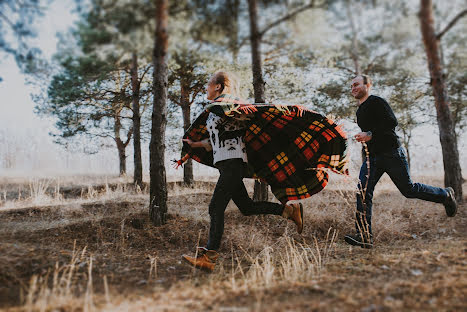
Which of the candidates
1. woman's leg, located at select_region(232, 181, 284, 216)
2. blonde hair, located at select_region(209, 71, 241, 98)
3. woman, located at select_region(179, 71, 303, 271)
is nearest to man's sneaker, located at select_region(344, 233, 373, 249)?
woman's leg, located at select_region(232, 181, 284, 216)

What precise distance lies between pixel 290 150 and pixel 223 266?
172 cm

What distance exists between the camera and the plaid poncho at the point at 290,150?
381cm

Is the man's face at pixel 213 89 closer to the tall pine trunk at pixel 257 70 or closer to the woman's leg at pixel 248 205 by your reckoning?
the woman's leg at pixel 248 205

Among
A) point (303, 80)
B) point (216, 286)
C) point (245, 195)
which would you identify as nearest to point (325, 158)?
point (245, 195)

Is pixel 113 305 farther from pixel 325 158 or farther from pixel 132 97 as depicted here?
pixel 132 97

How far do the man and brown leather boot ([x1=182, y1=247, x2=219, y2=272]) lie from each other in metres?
1.83

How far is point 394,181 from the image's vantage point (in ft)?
11.7

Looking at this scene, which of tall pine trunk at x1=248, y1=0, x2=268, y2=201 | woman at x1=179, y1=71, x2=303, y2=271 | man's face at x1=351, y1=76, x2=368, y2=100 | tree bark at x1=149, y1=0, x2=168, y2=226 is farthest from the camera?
tall pine trunk at x1=248, y1=0, x2=268, y2=201

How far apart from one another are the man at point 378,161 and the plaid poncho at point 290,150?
31cm

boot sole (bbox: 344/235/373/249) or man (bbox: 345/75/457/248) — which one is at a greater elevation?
man (bbox: 345/75/457/248)

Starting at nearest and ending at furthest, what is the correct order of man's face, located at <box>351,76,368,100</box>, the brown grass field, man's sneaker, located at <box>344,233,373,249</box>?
the brown grass field < man's sneaker, located at <box>344,233,373,249</box> < man's face, located at <box>351,76,368,100</box>

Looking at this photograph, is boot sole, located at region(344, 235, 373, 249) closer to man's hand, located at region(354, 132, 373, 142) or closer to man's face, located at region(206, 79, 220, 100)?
man's hand, located at region(354, 132, 373, 142)

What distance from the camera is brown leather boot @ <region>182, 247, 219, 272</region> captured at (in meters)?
2.94

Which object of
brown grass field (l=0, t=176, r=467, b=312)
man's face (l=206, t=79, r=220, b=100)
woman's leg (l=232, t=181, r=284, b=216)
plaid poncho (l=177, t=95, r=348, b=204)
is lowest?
brown grass field (l=0, t=176, r=467, b=312)
